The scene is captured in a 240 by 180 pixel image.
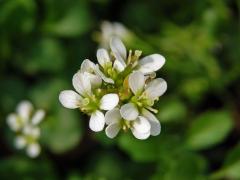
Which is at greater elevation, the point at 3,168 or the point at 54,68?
the point at 54,68

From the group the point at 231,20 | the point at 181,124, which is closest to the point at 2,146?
the point at 181,124

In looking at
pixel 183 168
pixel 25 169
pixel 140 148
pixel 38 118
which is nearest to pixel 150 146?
pixel 140 148

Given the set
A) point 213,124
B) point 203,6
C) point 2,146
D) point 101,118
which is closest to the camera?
point 101,118

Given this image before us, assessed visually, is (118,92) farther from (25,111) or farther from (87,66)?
(25,111)

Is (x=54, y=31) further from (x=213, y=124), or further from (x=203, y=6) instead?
(x=213, y=124)

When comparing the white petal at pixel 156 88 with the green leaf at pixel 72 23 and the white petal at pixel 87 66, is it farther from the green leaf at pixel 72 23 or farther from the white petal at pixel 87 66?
the green leaf at pixel 72 23
